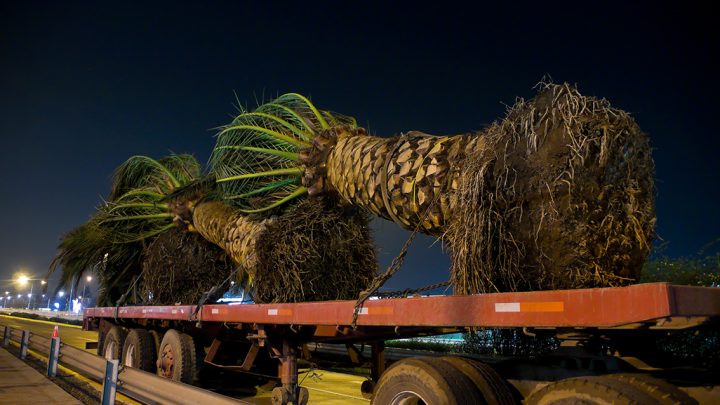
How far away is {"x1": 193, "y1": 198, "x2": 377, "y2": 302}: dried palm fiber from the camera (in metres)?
6.55

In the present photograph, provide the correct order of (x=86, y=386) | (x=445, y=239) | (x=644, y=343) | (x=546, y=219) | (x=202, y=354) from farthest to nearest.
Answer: (x=86, y=386), (x=202, y=354), (x=445, y=239), (x=644, y=343), (x=546, y=219)

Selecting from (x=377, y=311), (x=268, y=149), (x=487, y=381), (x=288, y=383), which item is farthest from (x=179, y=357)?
(x=487, y=381)

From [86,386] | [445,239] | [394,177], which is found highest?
[394,177]

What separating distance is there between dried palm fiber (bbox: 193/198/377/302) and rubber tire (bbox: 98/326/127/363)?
16.5 ft

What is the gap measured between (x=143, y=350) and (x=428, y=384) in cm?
738

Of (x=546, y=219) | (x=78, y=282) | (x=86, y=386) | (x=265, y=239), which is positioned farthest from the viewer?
(x=78, y=282)

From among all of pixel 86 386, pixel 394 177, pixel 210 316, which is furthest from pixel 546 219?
pixel 86 386

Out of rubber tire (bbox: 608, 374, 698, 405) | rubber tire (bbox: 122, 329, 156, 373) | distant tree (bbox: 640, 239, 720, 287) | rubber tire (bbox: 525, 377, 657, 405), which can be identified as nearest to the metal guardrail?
rubber tire (bbox: 122, 329, 156, 373)

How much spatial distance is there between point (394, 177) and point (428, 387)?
1.83m

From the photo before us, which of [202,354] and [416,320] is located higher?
[416,320]

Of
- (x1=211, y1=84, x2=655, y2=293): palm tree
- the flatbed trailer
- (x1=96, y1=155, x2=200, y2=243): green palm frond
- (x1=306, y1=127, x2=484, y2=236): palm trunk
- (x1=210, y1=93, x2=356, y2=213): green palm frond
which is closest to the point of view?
the flatbed trailer

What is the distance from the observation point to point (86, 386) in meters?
9.43

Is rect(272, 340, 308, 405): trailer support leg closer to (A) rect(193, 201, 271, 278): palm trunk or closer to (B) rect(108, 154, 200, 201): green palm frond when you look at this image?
(A) rect(193, 201, 271, 278): palm trunk

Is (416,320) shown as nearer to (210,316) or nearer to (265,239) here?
(265,239)
